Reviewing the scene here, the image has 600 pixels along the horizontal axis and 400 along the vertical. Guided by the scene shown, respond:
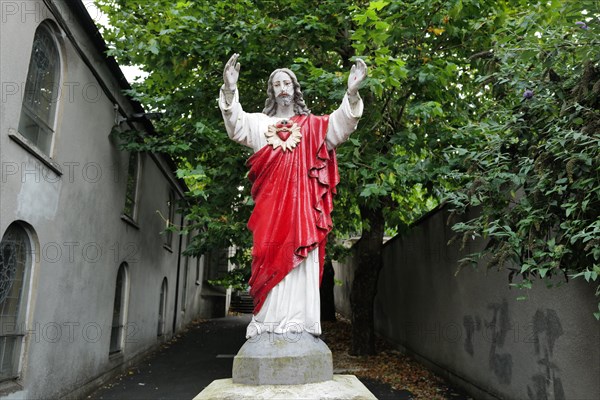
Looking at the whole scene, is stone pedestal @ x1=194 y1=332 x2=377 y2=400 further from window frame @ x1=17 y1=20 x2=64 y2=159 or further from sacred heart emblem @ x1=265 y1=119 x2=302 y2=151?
window frame @ x1=17 y1=20 x2=64 y2=159

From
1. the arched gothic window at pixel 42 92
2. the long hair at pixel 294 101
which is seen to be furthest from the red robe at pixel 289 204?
the arched gothic window at pixel 42 92

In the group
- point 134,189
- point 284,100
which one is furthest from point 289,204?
point 134,189

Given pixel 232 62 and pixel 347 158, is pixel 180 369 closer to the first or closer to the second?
pixel 347 158

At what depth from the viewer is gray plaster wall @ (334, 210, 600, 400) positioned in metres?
5.52

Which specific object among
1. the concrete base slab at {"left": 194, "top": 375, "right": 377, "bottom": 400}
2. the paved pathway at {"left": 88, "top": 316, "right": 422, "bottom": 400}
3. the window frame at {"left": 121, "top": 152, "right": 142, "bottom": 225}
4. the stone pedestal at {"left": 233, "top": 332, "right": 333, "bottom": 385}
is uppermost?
the window frame at {"left": 121, "top": 152, "right": 142, "bottom": 225}

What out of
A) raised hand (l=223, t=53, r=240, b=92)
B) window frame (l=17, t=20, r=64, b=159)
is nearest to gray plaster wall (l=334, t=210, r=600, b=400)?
raised hand (l=223, t=53, r=240, b=92)

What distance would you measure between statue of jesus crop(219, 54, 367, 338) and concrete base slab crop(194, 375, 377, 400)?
1.39 feet

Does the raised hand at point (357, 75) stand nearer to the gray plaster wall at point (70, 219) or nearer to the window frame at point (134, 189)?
the gray plaster wall at point (70, 219)

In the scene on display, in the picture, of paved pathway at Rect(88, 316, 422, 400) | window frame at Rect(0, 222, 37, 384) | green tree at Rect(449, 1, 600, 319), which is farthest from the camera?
paved pathway at Rect(88, 316, 422, 400)

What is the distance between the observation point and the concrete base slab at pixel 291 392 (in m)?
3.12

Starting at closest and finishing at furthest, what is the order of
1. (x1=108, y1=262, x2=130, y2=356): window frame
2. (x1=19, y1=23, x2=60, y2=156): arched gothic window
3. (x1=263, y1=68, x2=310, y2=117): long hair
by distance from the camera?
(x1=263, y1=68, x2=310, y2=117): long hair → (x1=19, y1=23, x2=60, y2=156): arched gothic window → (x1=108, y1=262, x2=130, y2=356): window frame

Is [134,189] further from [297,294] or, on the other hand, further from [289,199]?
[297,294]

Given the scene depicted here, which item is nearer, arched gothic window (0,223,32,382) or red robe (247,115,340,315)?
red robe (247,115,340,315)

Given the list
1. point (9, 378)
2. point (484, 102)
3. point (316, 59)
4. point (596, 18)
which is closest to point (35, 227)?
point (9, 378)
